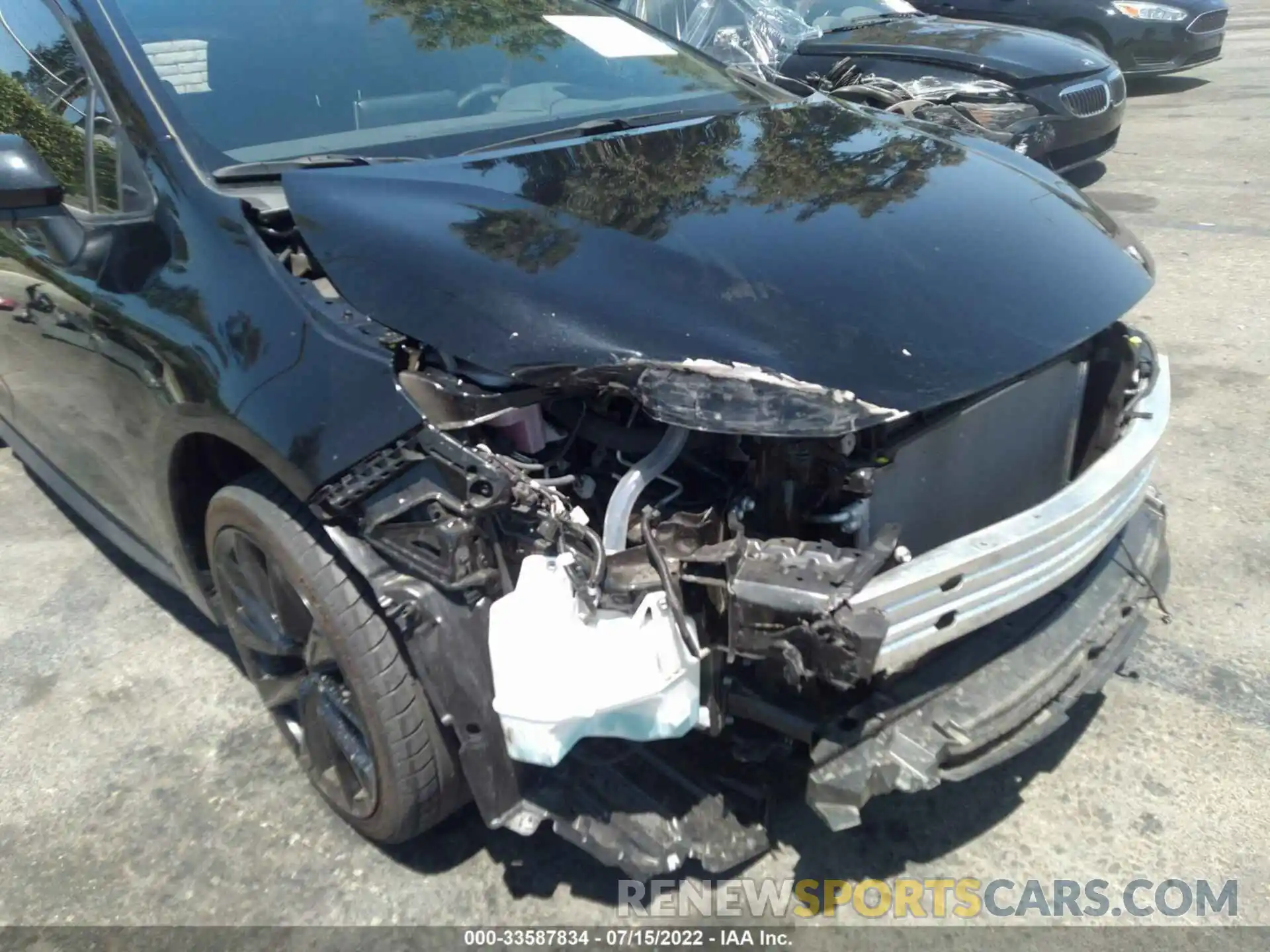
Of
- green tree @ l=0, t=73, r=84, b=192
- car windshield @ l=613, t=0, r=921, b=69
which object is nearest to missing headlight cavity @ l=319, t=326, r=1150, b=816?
green tree @ l=0, t=73, r=84, b=192

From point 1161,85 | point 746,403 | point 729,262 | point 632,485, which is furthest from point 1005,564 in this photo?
point 1161,85

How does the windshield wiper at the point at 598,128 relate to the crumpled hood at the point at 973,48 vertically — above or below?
above

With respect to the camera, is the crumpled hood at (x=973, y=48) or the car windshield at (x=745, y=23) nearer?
the crumpled hood at (x=973, y=48)

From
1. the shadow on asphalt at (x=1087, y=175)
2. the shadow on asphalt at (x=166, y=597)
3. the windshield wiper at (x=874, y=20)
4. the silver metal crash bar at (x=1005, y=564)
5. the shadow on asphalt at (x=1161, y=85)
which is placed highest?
the silver metal crash bar at (x=1005, y=564)

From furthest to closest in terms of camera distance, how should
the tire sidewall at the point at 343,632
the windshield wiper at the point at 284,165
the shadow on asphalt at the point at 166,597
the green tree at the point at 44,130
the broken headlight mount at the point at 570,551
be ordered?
the shadow on asphalt at the point at 166,597 < the green tree at the point at 44,130 < the windshield wiper at the point at 284,165 < the tire sidewall at the point at 343,632 < the broken headlight mount at the point at 570,551

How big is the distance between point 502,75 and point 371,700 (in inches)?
72.0

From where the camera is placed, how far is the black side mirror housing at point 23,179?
2258mm

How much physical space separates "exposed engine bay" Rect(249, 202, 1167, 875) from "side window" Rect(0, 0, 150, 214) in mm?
573

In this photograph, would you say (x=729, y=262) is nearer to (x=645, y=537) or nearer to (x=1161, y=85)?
(x=645, y=537)

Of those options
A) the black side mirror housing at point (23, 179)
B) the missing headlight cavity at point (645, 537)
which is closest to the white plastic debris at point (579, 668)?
the missing headlight cavity at point (645, 537)

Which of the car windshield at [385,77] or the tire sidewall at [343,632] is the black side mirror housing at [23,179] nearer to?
the car windshield at [385,77]

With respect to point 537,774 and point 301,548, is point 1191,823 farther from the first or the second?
point 301,548

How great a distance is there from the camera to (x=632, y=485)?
5.98 ft

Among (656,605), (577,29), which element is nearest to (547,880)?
(656,605)
